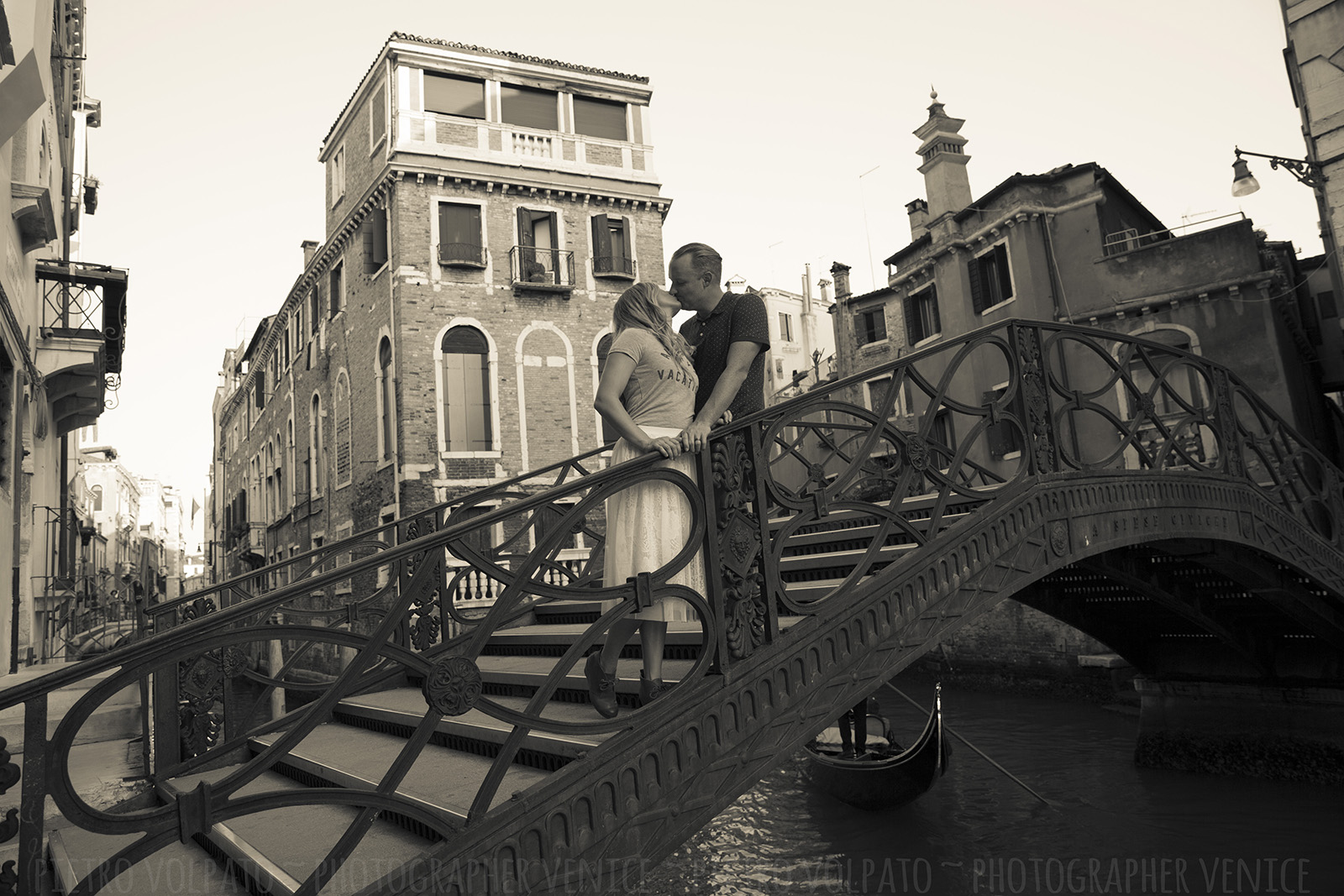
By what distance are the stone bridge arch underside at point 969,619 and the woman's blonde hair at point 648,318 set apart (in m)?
1.14

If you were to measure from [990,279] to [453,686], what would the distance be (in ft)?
55.8

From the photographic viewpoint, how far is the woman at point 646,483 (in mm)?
2912

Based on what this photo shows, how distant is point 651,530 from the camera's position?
2941mm

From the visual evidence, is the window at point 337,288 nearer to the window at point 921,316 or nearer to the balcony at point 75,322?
the balcony at point 75,322

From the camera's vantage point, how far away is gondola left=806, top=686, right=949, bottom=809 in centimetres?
758

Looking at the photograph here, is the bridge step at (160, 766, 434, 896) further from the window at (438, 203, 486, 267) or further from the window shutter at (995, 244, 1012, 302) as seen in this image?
the window shutter at (995, 244, 1012, 302)

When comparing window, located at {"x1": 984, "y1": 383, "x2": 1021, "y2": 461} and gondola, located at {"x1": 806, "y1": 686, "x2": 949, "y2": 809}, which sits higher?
window, located at {"x1": 984, "y1": 383, "x2": 1021, "y2": 461}

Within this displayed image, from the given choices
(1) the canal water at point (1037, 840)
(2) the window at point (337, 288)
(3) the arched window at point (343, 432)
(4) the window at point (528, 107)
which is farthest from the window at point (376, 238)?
(1) the canal water at point (1037, 840)

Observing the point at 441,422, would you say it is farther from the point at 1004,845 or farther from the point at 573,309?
the point at 1004,845

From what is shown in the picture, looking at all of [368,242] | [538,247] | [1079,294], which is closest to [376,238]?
[368,242]

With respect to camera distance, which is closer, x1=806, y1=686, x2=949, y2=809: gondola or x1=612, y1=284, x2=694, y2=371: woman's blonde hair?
x1=612, y1=284, x2=694, y2=371: woman's blonde hair

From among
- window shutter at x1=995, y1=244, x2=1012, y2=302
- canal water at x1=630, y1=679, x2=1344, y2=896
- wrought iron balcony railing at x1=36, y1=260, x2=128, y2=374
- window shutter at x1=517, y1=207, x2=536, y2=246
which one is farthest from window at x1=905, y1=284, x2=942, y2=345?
wrought iron balcony railing at x1=36, y1=260, x2=128, y2=374

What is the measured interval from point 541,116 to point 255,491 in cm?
1837

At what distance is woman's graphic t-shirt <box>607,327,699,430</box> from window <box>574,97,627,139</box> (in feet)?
54.9
